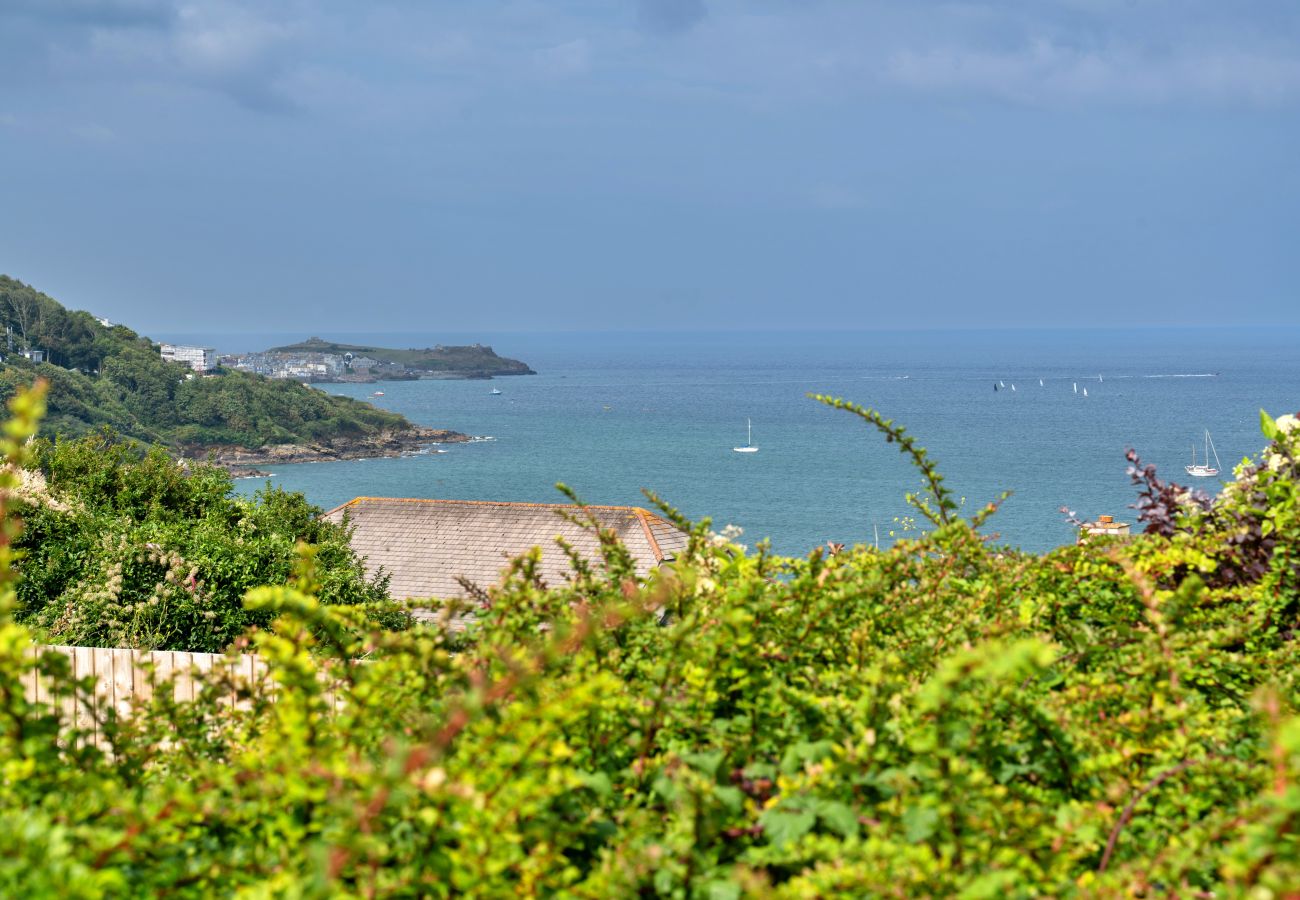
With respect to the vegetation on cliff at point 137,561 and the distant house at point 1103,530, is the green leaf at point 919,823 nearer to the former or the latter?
the distant house at point 1103,530

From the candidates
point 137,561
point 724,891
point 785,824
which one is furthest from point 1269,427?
point 137,561

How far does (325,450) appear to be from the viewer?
10131 cm

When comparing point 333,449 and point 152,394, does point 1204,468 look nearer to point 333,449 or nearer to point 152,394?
point 333,449

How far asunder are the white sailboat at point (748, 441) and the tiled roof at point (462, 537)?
70021 mm

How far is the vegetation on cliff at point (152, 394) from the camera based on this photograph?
3804 inches

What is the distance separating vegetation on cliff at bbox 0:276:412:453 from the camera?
9662cm

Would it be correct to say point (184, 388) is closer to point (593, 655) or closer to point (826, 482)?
point (826, 482)

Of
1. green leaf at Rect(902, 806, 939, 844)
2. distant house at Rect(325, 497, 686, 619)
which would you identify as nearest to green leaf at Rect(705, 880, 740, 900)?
green leaf at Rect(902, 806, 939, 844)

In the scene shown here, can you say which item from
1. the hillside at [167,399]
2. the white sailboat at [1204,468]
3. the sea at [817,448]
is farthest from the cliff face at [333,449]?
the white sailboat at [1204,468]

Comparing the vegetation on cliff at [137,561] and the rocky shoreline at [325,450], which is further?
the rocky shoreline at [325,450]

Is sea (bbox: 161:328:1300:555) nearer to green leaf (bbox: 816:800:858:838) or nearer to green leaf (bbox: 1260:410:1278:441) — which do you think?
green leaf (bbox: 1260:410:1278:441)

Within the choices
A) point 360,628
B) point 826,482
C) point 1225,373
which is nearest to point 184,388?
point 826,482

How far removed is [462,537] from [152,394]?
92002 mm

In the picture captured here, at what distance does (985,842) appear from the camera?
213 centimetres
